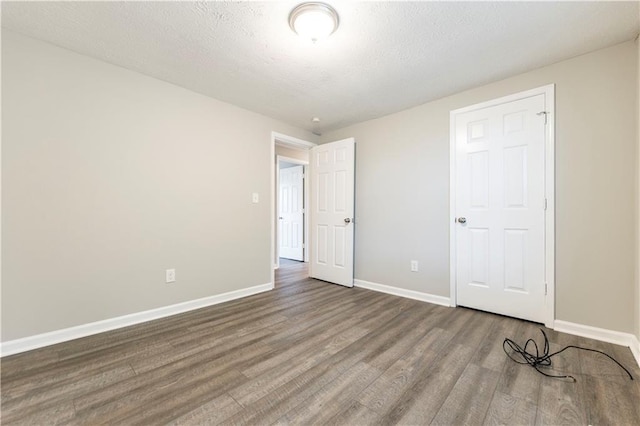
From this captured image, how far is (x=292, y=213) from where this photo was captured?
579 cm

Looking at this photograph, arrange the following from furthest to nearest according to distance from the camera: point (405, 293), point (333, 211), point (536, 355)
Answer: point (333, 211) < point (405, 293) < point (536, 355)

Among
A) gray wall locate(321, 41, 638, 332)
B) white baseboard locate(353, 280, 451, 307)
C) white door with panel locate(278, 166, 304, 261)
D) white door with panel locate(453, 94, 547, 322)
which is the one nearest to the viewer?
gray wall locate(321, 41, 638, 332)

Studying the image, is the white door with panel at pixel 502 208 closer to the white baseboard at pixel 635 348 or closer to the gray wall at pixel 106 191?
the white baseboard at pixel 635 348

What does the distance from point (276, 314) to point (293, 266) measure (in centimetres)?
244

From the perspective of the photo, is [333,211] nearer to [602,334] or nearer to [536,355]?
[536,355]

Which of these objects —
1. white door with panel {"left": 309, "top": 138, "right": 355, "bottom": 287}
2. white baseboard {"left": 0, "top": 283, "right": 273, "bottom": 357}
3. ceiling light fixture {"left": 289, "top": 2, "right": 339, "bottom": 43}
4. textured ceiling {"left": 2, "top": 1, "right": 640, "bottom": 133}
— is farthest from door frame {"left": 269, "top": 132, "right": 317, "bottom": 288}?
ceiling light fixture {"left": 289, "top": 2, "right": 339, "bottom": 43}

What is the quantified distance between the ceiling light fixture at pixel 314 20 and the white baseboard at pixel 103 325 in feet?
8.77

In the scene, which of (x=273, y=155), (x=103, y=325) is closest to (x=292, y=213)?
(x=273, y=155)

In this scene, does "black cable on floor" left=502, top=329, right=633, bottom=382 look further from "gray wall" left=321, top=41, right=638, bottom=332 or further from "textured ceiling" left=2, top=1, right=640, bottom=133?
"textured ceiling" left=2, top=1, right=640, bottom=133

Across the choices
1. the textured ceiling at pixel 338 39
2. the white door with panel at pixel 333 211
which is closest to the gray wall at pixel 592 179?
the textured ceiling at pixel 338 39

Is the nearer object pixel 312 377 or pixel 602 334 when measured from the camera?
pixel 312 377

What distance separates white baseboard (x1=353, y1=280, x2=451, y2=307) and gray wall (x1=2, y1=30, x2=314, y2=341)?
1629 millimetres

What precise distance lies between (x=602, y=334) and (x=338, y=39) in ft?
10.0

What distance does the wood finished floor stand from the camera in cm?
130
